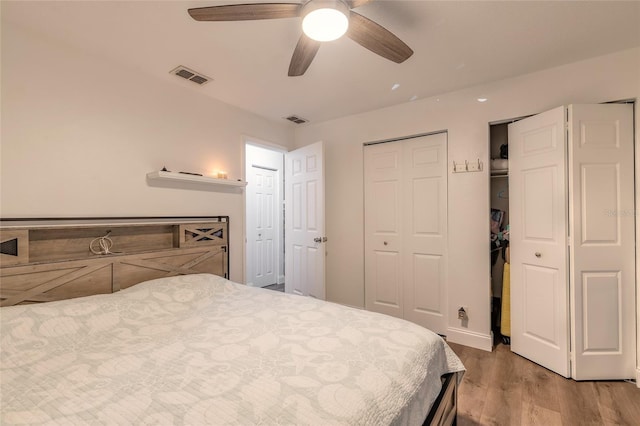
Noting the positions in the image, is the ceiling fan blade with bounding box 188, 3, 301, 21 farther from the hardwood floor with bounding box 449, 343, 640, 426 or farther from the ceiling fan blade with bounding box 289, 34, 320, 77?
the hardwood floor with bounding box 449, 343, 640, 426

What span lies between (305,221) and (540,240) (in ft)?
7.49

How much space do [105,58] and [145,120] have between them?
0.48 metres

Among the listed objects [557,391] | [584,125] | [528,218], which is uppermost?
[584,125]

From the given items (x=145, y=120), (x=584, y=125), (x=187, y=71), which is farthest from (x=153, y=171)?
(x=584, y=125)

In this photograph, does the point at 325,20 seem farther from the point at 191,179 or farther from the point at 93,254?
the point at 93,254

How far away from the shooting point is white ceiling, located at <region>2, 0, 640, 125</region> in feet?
5.46

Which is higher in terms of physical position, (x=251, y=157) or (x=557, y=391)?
(x=251, y=157)

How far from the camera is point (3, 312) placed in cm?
146

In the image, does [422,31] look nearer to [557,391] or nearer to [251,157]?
[557,391]

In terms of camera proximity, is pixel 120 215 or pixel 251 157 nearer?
pixel 120 215

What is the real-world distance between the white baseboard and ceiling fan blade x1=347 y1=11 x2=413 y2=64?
248 centimetres

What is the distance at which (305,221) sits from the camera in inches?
137

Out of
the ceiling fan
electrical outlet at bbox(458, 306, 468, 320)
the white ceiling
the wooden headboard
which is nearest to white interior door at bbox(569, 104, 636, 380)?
the white ceiling

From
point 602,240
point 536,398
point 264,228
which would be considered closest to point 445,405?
point 536,398
